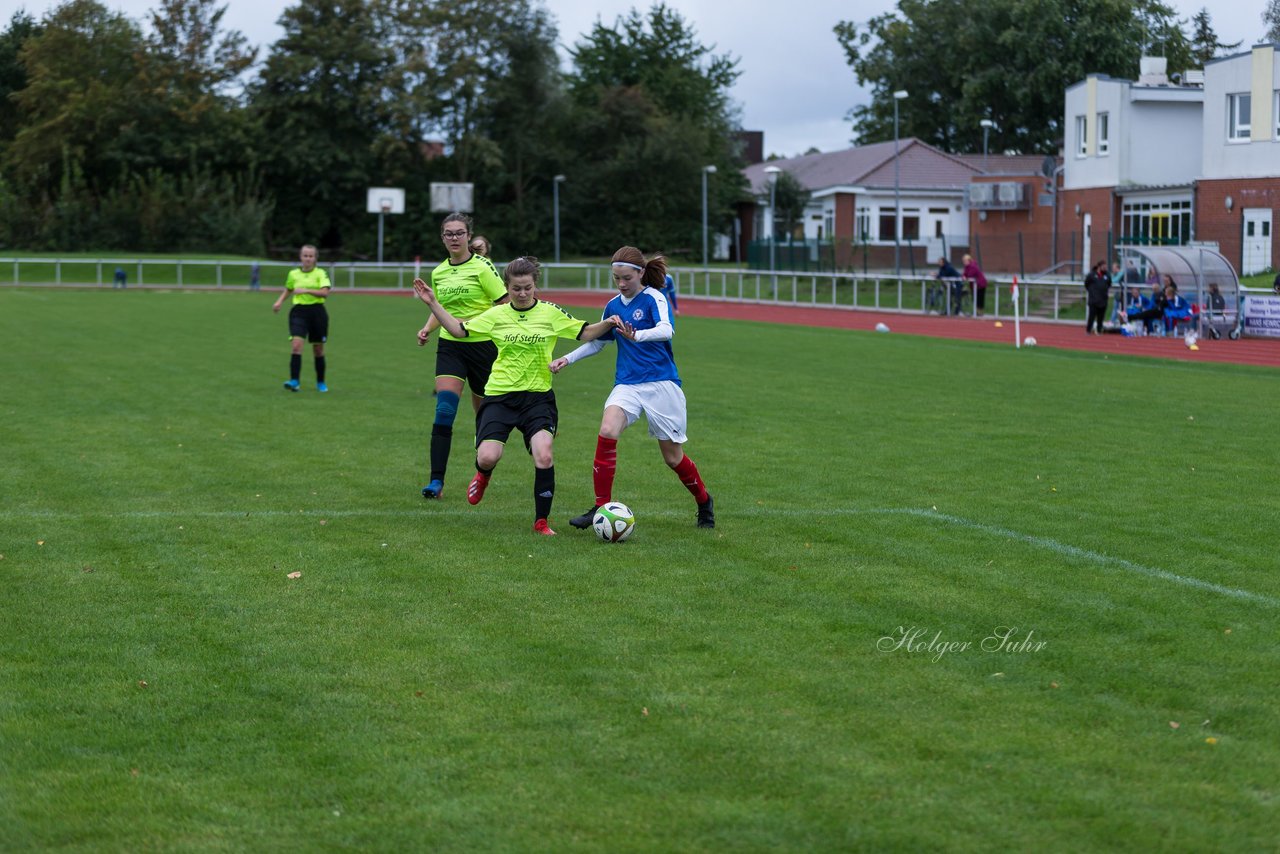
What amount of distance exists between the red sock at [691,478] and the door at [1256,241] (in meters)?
31.5

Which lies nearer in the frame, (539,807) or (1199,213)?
(539,807)

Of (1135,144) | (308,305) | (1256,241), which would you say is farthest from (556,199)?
(308,305)

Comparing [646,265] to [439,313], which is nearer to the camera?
[646,265]

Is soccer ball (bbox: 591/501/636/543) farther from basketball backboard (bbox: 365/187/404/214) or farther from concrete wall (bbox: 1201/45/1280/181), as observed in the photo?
basketball backboard (bbox: 365/187/404/214)

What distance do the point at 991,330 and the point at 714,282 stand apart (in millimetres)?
17748

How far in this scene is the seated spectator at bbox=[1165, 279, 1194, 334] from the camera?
29.8m

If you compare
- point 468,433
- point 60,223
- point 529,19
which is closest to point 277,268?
point 60,223

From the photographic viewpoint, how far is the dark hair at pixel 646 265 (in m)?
9.09

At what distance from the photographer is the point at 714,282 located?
1970 inches

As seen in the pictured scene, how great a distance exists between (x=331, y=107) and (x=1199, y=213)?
1758 inches

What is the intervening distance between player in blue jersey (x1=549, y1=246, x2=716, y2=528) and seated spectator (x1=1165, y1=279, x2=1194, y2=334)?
22978mm

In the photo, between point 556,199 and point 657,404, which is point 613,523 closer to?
point 657,404

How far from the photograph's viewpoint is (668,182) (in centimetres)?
7981

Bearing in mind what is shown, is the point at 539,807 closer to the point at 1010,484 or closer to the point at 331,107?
the point at 1010,484
